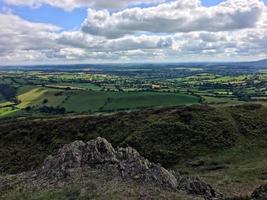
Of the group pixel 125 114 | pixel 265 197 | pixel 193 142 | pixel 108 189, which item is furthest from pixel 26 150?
pixel 265 197

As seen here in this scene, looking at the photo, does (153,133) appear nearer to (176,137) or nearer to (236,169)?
(176,137)

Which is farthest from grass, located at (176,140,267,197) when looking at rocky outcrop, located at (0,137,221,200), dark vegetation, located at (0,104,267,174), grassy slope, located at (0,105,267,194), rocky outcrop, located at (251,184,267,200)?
rocky outcrop, located at (251,184,267,200)

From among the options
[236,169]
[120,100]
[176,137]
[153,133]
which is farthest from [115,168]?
[120,100]

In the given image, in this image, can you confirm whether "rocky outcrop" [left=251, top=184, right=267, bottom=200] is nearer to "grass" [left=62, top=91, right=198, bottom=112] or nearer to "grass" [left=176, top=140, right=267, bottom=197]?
"grass" [left=176, top=140, right=267, bottom=197]

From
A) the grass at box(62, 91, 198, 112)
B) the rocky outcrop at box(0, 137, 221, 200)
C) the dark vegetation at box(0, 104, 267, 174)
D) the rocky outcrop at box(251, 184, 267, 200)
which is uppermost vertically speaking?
the rocky outcrop at box(251, 184, 267, 200)

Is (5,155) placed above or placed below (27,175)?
below

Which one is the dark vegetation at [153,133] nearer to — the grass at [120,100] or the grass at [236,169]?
the grass at [236,169]

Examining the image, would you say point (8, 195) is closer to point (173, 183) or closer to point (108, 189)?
point (108, 189)
